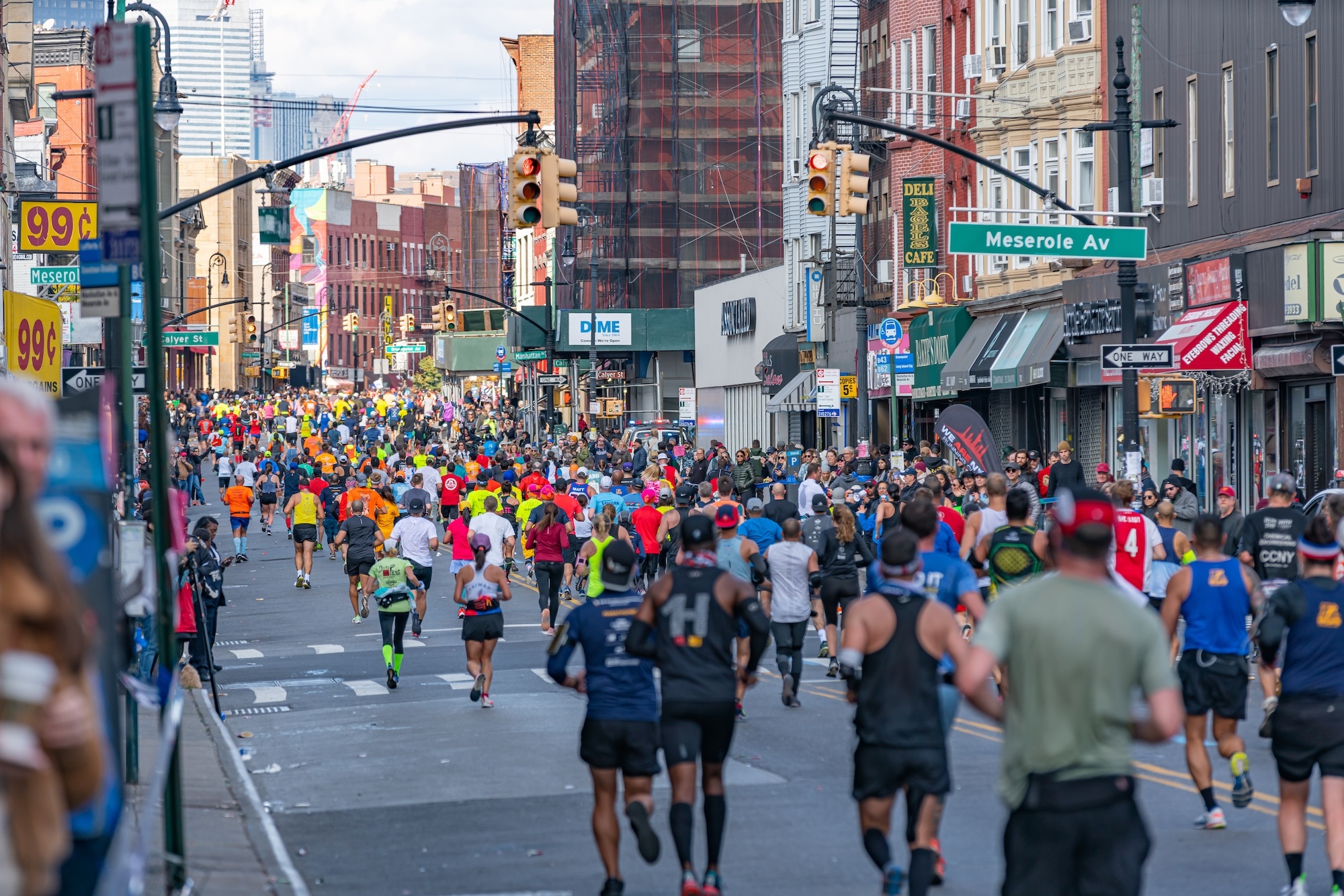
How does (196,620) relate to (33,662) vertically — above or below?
below

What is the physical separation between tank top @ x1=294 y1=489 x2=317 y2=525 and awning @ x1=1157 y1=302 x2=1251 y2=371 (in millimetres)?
13978

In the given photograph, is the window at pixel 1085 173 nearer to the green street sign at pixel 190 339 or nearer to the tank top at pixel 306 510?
the tank top at pixel 306 510

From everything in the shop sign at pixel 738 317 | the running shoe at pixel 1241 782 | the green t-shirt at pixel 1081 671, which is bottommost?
the running shoe at pixel 1241 782

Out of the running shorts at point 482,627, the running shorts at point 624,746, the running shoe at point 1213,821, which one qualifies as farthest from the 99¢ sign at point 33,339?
the running shoe at point 1213,821

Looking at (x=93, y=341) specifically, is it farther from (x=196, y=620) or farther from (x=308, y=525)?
(x=196, y=620)

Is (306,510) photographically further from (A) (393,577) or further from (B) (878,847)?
(B) (878,847)

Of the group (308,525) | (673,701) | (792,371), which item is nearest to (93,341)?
(308,525)

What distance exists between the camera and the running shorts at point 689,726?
939cm

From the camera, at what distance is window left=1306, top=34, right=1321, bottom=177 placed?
26031mm

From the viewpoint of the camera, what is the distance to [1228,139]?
96.9 ft

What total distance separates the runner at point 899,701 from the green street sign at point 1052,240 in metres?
13.8

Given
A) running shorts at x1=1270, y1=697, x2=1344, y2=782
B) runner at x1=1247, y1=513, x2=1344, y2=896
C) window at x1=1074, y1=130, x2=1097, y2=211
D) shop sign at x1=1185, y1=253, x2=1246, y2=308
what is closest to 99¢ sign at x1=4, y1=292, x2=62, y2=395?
shop sign at x1=1185, y1=253, x2=1246, y2=308

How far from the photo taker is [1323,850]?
1061cm

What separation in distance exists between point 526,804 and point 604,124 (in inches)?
2837
